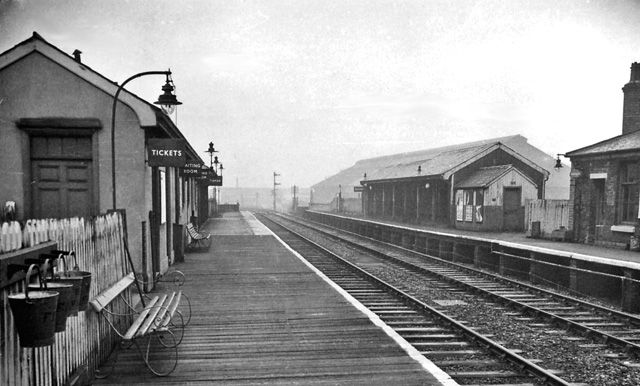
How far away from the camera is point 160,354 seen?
5688mm

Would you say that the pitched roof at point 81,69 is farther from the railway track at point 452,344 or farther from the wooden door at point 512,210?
the wooden door at point 512,210

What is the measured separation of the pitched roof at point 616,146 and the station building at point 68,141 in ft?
46.2

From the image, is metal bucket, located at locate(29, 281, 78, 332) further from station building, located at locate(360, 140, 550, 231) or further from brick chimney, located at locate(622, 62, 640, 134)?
station building, located at locate(360, 140, 550, 231)

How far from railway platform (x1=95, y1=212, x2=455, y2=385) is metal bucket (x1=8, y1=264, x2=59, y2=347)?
6.22 feet

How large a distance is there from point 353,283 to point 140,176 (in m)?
5.90

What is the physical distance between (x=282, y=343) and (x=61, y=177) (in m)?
6.03

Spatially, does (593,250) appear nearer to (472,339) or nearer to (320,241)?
(472,339)

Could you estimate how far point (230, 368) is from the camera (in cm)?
523

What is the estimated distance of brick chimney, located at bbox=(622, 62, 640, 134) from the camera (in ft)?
61.5

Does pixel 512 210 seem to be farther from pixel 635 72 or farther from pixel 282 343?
pixel 282 343

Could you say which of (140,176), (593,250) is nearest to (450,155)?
(593,250)

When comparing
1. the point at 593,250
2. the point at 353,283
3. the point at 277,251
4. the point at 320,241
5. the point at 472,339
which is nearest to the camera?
the point at 472,339

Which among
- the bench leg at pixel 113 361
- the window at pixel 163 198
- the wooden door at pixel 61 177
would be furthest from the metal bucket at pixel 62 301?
the window at pixel 163 198

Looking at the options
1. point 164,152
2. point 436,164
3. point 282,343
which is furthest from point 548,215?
point 282,343
